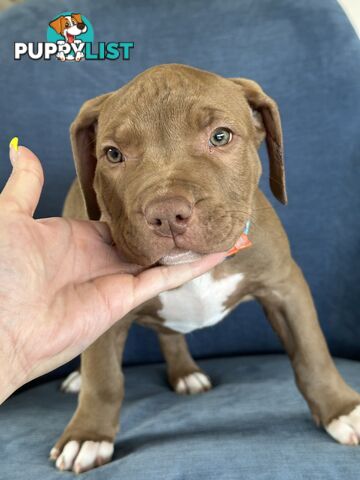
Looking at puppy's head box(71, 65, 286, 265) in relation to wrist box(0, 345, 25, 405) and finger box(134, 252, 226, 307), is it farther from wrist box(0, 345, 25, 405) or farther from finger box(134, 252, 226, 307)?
wrist box(0, 345, 25, 405)

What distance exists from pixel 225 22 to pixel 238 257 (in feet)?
5.80

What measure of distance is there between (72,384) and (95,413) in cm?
83

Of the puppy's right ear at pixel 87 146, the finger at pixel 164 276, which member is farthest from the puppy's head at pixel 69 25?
the finger at pixel 164 276

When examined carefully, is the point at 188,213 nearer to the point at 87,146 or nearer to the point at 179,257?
the point at 179,257

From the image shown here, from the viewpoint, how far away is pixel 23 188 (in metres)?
1.91

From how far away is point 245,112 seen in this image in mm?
2316

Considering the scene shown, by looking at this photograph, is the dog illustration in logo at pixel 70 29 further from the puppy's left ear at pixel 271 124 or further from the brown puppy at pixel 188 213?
the puppy's left ear at pixel 271 124

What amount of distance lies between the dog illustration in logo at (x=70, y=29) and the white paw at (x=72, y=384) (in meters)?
1.88

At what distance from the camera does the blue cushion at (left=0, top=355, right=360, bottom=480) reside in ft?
6.47

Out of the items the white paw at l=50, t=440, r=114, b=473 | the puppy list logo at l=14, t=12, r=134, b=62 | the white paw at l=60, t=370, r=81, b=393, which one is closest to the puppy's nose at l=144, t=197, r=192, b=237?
the white paw at l=50, t=440, r=114, b=473

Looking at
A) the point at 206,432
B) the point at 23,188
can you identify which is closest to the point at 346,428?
the point at 206,432

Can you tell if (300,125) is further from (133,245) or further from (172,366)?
(133,245)

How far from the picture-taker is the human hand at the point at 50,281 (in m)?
1.83

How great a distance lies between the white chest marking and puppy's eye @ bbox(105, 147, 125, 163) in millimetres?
584
